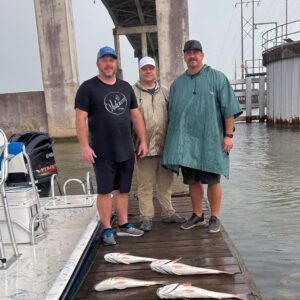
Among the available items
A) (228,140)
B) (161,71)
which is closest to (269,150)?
(161,71)

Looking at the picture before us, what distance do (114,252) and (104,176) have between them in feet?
2.16

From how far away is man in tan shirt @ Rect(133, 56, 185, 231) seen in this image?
11.8 ft

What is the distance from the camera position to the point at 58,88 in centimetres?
1650

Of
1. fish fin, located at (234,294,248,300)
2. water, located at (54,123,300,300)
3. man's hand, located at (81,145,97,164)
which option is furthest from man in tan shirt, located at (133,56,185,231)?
fish fin, located at (234,294,248,300)

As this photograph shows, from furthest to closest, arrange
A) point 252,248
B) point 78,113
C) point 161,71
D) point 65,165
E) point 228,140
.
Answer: point 161,71 → point 65,165 → point 252,248 → point 228,140 → point 78,113

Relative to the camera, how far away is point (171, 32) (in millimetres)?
15648

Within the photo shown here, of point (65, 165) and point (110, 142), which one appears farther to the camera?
point (65, 165)

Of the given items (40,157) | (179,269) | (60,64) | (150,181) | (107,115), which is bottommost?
(179,269)

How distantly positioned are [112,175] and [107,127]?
0.44 m

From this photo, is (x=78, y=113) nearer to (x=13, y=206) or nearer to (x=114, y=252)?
(x=13, y=206)

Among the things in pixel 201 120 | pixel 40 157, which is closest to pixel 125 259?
pixel 201 120

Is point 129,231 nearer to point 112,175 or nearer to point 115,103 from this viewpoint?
point 112,175

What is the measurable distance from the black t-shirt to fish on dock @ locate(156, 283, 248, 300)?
128 cm

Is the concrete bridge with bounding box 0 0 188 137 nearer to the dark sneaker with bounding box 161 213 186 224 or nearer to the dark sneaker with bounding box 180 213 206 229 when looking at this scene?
the dark sneaker with bounding box 161 213 186 224
